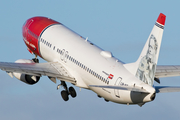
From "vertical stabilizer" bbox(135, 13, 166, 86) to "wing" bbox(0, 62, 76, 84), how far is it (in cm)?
1182

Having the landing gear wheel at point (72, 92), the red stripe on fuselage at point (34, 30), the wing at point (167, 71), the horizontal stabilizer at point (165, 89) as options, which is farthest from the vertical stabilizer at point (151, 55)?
the red stripe on fuselage at point (34, 30)

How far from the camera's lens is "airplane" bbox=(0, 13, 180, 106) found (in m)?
56.7

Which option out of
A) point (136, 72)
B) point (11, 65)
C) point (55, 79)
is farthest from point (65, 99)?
point (136, 72)

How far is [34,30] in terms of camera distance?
7412 centimetres

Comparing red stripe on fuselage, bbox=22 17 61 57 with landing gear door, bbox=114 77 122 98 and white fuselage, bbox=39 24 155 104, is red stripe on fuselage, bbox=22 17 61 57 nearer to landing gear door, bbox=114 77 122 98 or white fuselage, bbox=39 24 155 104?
white fuselage, bbox=39 24 155 104

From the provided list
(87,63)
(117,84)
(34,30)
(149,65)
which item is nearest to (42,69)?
(87,63)

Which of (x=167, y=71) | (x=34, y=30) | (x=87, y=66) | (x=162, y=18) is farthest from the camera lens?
(x=34, y=30)

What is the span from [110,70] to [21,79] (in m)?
14.1

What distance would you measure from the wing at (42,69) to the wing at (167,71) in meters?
10.1

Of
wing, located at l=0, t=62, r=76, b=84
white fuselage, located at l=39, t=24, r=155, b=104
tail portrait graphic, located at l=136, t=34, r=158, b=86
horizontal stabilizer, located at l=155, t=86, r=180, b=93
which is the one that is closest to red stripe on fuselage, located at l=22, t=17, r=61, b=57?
white fuselage, located at l=39, t=24, r=155, b=104

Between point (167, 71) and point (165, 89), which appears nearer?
point (165, 89)

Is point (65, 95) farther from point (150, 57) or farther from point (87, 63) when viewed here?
point (150, 57)

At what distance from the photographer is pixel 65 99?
6862 centimetres

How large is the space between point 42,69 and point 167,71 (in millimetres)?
14905
